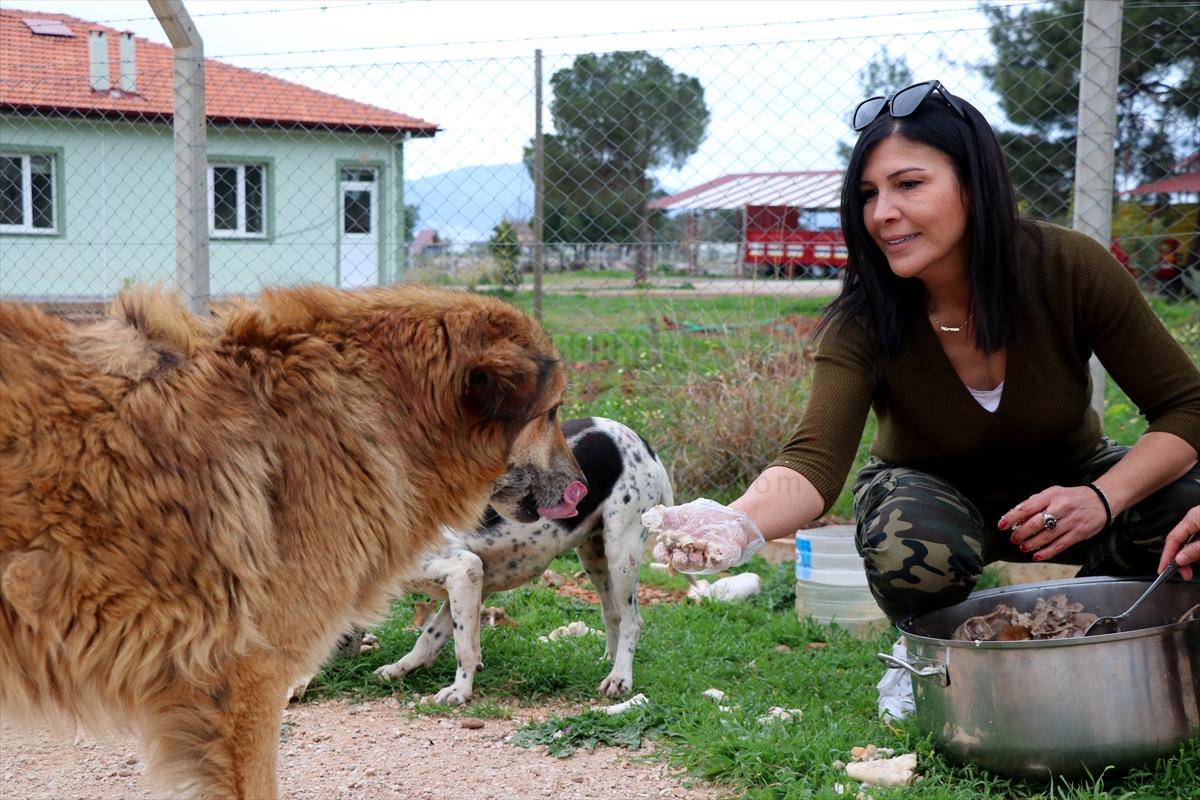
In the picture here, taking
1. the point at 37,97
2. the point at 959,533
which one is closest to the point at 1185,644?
the point at 959,533

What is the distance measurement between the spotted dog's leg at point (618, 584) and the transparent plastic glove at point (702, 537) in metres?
1.58

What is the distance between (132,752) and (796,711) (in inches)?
86.8

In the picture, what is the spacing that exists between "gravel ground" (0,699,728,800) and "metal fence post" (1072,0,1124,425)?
2448 millimetres

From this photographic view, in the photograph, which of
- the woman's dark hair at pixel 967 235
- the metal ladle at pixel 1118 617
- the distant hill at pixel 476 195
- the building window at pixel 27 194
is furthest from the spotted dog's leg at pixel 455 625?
the building window at pixel 27 194

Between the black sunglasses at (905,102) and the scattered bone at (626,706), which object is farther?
the scattered bone at (626,706)

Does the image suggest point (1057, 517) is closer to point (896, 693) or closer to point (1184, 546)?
point (1184, 546)

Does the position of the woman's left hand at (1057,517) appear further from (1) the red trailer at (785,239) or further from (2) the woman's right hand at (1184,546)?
(1) the red trailer at (785,239)

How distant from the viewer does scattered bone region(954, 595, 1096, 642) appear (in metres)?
3.14

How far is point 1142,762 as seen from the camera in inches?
113

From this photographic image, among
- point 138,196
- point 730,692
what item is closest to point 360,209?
point 138,196

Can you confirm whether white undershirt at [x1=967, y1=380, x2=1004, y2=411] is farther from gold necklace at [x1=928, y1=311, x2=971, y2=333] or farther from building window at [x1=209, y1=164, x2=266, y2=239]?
building window at [x1=209, y1=164, x2=266, y2=239]

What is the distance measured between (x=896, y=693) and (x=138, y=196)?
12100 millimetres

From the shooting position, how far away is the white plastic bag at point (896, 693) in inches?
138

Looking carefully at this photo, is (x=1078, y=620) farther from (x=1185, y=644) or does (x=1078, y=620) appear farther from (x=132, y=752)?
(x=132, y=752)
